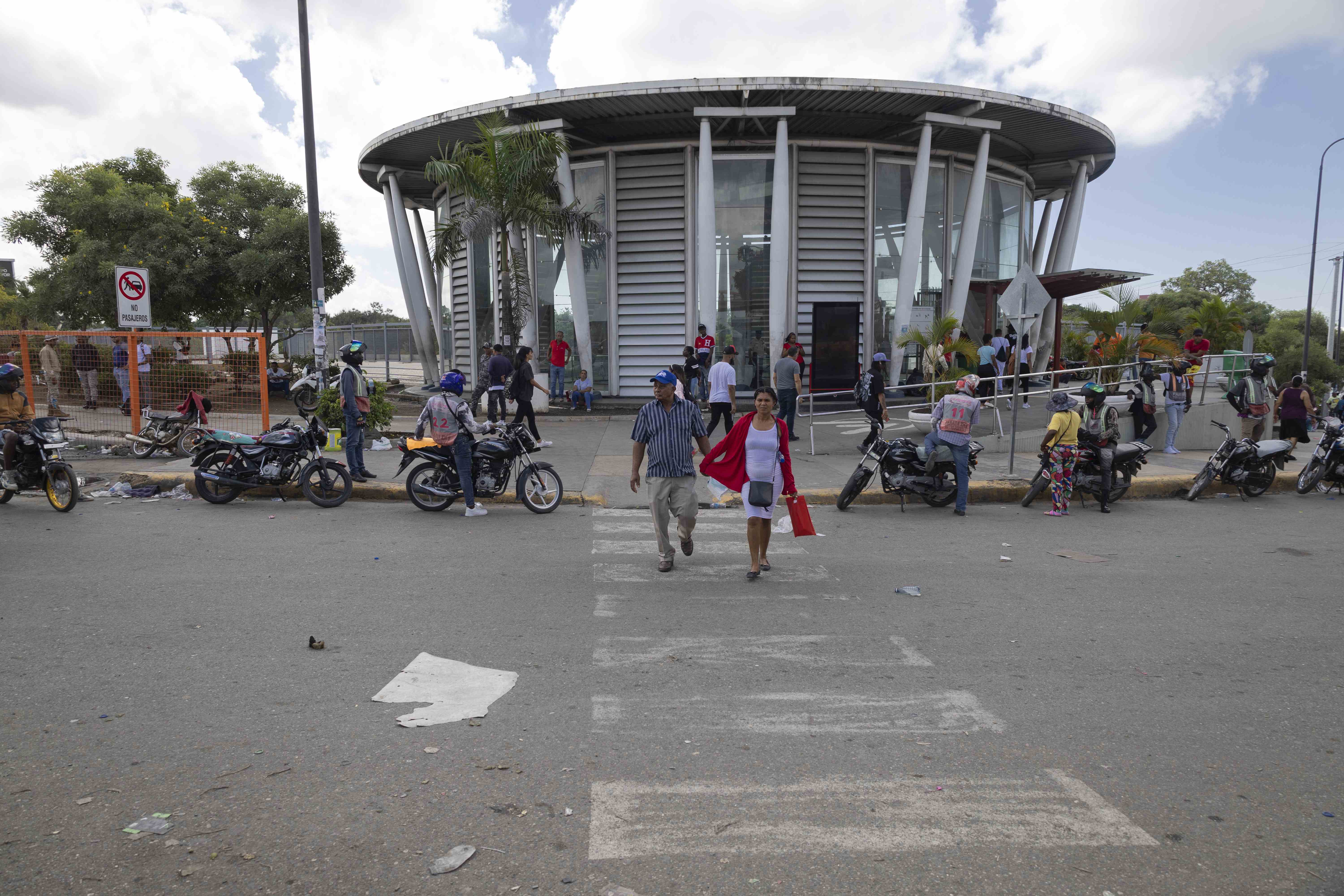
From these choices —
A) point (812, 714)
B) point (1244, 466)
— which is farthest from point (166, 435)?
point (1244, 466)

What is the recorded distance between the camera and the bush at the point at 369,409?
45.2 ft

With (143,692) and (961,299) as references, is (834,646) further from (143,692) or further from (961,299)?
(961,299)

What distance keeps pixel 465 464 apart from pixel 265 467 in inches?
104

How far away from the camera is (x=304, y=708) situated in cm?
443

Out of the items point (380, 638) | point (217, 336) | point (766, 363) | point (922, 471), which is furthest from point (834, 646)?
point (766, 363)

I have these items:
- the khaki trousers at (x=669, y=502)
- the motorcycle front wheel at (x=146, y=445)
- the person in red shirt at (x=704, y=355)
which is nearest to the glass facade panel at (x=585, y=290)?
the person in red shirt at (x=704, y=355)

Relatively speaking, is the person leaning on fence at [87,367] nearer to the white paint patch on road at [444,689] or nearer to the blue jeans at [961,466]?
the white paint patch on road at [444,689]

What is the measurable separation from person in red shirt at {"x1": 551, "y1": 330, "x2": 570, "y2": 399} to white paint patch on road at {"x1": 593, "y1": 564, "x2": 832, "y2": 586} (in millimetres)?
14468

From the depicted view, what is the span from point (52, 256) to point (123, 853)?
33231mm

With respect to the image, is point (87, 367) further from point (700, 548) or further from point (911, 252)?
point (911, 252)

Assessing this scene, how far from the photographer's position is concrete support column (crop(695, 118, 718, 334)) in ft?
66.1

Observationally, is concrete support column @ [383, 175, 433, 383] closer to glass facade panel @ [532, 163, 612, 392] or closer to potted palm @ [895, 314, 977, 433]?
glass facade panel @ [532, 163, 612, 392]

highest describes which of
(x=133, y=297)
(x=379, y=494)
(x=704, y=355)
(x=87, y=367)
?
(x=133, y=297)

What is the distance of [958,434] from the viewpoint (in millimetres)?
10656
